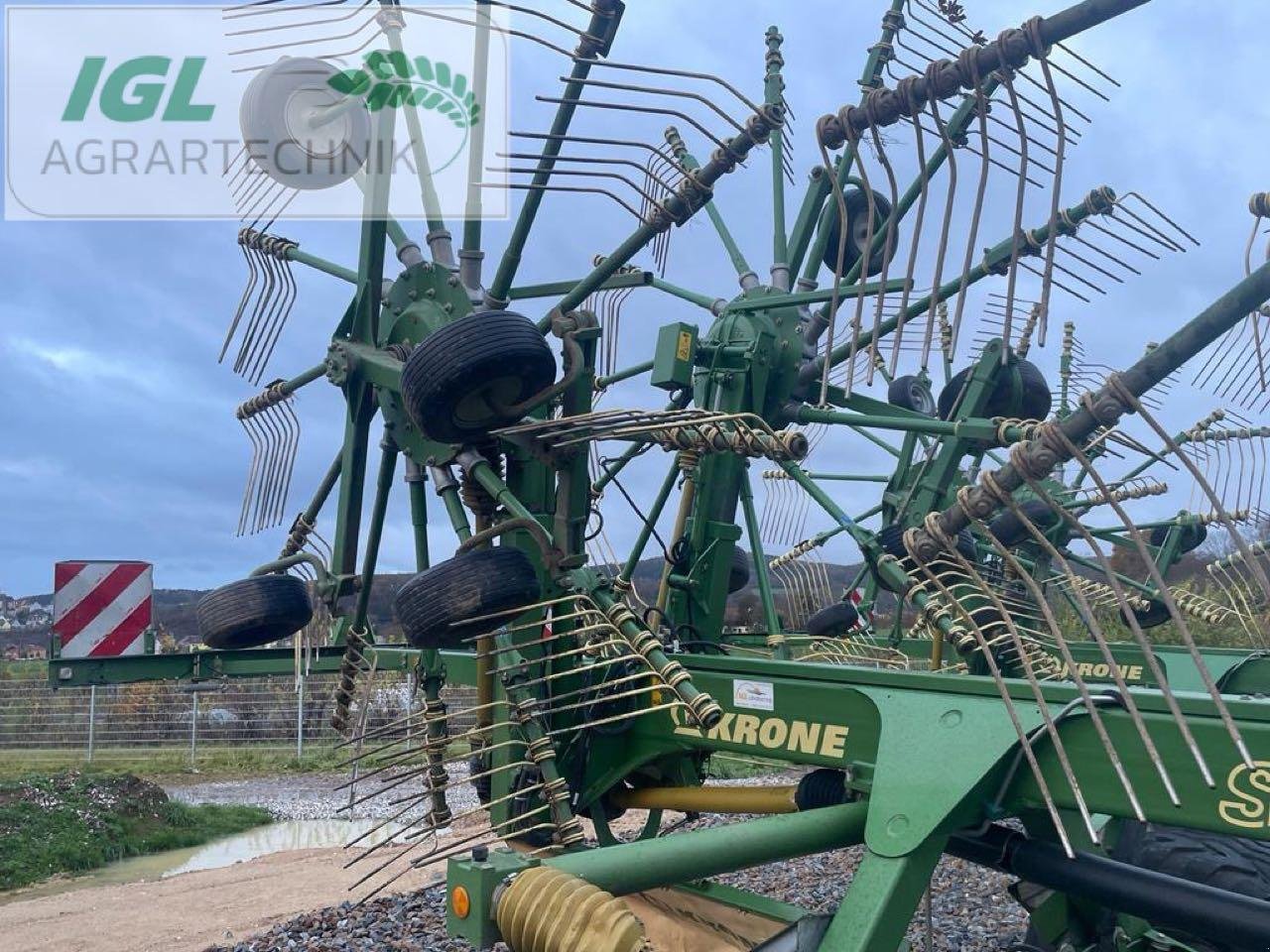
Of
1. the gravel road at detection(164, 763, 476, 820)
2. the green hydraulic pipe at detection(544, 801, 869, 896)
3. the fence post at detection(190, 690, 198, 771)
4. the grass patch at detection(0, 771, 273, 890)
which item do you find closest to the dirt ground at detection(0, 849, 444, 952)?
the grass patch at detection(0, 771, 273, 890)

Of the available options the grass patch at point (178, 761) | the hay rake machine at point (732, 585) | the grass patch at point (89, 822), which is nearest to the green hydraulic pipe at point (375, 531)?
the hay rake machine at point (732, 585)

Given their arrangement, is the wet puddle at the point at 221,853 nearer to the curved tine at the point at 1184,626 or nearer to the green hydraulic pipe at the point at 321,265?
the green hydraulic pipe at the point at 321,265

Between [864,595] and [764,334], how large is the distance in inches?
138

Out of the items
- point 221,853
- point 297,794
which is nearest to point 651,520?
point 221,853

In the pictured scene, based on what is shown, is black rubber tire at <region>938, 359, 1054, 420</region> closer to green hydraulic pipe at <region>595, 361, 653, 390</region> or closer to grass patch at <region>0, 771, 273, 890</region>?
green hydraulic pipe at <region>595, 361, 653, 390</region>

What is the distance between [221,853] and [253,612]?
583 centimetres

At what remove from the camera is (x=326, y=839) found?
10109 millimetres

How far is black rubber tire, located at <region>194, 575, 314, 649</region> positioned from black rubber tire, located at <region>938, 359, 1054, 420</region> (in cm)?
301

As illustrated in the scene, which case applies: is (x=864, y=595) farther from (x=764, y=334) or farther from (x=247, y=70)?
(x=247, y=70)

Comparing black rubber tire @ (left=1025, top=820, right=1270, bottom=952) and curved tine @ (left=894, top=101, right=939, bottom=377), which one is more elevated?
curved tine @ (left=894, top=101, right=939, bottom=377)

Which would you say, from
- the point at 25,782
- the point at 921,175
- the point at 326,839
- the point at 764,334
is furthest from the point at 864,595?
the point at 25,782

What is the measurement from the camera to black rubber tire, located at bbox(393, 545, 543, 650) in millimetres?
3699

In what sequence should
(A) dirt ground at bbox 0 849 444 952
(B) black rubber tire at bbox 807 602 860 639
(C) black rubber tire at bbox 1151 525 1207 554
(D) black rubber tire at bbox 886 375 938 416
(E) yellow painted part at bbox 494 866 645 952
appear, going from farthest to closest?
(C) black rubber tire at bbox 1151 525 1207 554 → (D) black rubber tire at bbox 886 375 938 416 → (B) black rubber tire at bbox 807 602 860 639 → (A) dirt ground at bbox 0 849 444 952 → (E) yellow painted part at bbox 494 866 645 952

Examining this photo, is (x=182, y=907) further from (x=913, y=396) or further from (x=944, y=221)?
(x=944, y=221)
